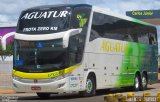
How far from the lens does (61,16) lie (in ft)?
67.3

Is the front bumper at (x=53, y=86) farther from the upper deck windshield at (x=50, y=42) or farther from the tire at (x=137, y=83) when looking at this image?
the tire at (x=137, y=83)

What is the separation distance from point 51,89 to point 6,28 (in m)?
48.8

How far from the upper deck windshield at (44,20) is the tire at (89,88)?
2.91 m

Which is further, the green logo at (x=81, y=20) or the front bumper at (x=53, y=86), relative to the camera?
the green logo at (x=81, y=20)

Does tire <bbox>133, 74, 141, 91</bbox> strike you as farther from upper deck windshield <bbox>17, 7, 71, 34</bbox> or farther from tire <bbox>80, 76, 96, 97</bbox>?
upper deck windshield <bbox>17, 7, 71, 34</bbox>

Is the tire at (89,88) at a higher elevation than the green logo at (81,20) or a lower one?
lower

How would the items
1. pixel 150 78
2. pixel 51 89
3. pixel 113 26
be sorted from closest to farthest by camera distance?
pixel 51 89 < pixel 113 26 < pixel 150 78

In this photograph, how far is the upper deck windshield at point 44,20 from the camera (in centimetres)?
2044

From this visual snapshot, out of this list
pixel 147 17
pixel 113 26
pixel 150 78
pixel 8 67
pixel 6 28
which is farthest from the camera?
pixel 6 28

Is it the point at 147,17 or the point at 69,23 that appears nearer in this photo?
the point at 69,23

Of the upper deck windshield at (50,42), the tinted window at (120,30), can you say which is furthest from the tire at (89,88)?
the tinted window at (120,30)

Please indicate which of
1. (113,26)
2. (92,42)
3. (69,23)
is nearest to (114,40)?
(113,26)

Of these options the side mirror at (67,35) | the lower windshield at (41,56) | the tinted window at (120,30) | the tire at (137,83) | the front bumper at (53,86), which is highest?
the tinted window at (120,30)

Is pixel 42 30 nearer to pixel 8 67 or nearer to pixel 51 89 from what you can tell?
pixel 51 89
